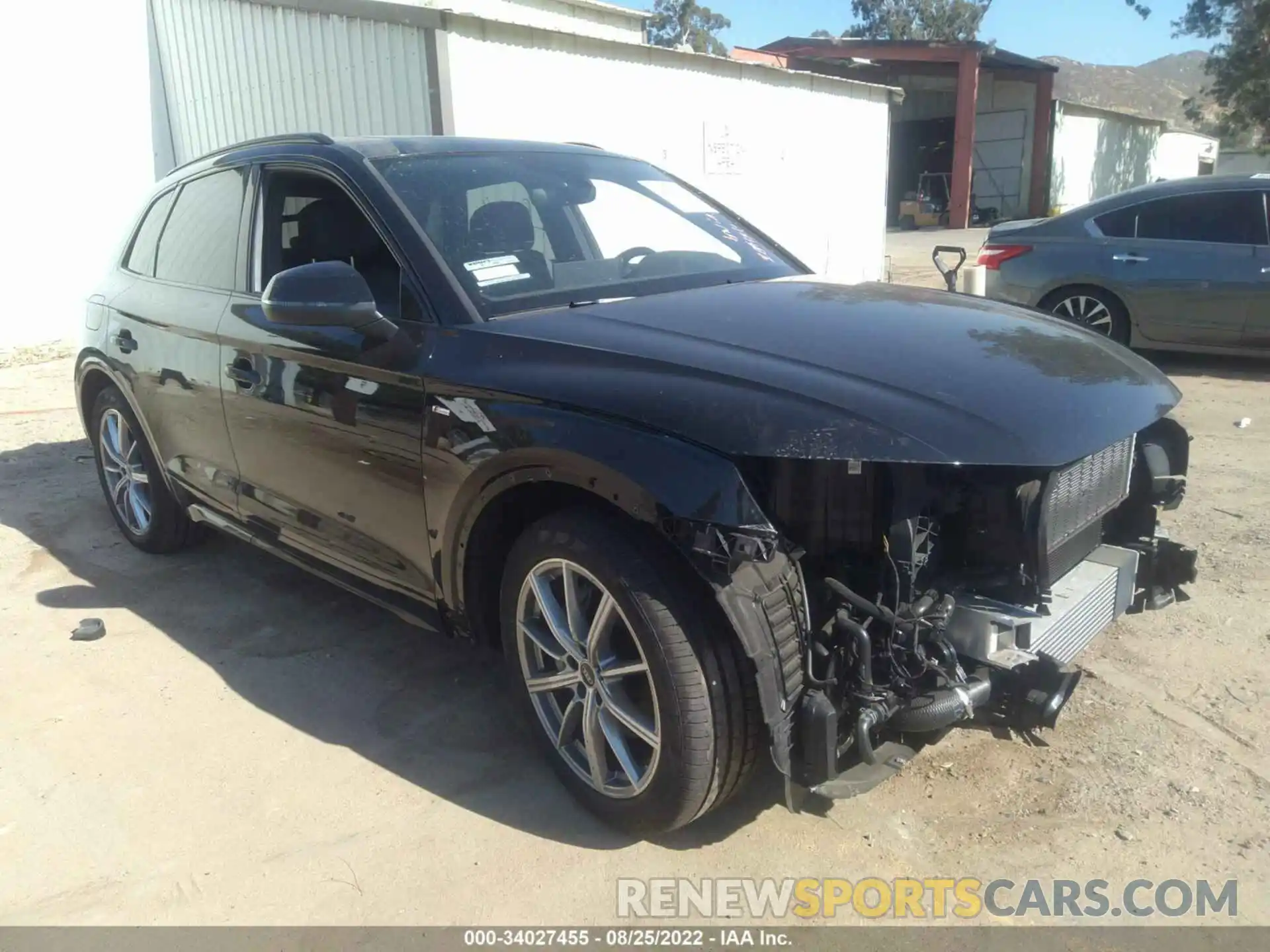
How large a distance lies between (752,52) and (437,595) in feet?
84.0

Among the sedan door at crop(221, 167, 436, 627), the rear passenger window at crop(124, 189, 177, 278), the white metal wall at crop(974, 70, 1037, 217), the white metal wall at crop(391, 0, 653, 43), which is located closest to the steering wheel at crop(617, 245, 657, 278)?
the sedan door at crop(221, 167, 436, 627)

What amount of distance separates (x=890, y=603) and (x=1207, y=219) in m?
7.08

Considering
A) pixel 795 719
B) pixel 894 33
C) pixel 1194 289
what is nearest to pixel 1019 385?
pixel 795 719

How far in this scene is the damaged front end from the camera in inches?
94.7

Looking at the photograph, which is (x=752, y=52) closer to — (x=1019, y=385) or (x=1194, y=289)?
(x=1194, y=289)

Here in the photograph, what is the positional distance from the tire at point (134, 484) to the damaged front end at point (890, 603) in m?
3.37

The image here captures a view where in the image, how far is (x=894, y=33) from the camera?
207 feet

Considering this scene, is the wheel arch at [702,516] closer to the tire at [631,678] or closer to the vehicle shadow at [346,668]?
the tire at [631,678]

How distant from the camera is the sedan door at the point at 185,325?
13.2 ft

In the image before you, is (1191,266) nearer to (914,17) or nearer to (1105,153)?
(1105,153)

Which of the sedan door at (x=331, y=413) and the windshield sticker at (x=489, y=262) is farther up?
the windshield sticker at (x=489, y=262)

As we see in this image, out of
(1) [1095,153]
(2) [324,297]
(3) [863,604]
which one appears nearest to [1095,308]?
(3) [863,604]

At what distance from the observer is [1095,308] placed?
27.6ft

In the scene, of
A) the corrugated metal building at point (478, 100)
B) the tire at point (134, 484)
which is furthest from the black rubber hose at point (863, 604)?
the corrugated metal building at point (478, 100)
